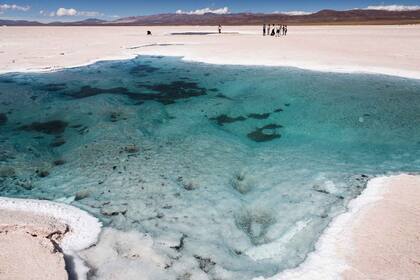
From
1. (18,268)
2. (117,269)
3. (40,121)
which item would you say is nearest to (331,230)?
(117,269)

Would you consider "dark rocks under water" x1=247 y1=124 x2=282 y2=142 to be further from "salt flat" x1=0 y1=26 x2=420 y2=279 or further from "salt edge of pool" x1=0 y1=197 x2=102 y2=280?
"salt edge of pool" x1=0 y1=197 x2=102 y2=280

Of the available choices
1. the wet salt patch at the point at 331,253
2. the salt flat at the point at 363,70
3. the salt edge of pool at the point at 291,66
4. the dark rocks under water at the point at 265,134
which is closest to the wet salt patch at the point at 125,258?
the wet salt patch at the point at 331,253

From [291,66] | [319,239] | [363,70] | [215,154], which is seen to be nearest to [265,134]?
[215,154]

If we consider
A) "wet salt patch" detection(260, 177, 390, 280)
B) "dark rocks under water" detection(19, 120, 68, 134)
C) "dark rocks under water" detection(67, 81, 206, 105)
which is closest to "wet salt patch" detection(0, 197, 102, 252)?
"wet salt patch" detection(260, 177, 390, 280)

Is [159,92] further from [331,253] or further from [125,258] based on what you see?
[331,253]

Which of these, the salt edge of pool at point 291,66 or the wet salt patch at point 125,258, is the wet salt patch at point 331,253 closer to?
the wet salt patch at point 125,258
